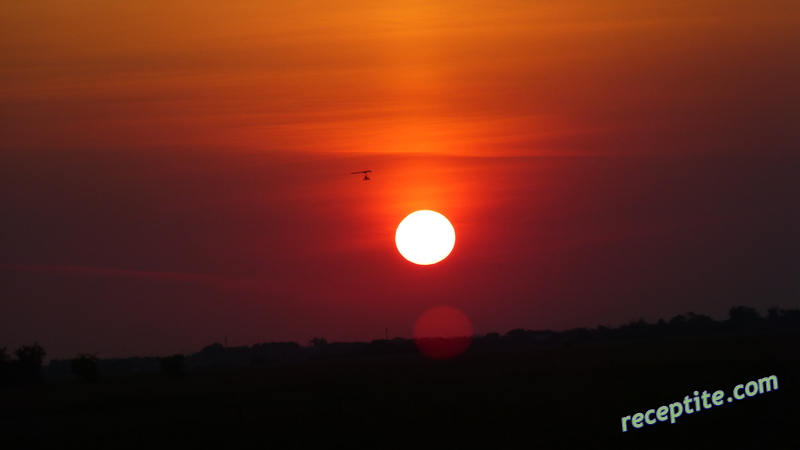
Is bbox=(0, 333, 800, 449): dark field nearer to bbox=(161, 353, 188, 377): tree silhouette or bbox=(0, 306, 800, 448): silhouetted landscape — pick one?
bbox=(0, 306, 800, 448): silhouetted landscape

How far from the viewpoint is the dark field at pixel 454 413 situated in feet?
82.5

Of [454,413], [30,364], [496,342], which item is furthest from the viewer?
[496,342]

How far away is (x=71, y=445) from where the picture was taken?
3105 centimetres

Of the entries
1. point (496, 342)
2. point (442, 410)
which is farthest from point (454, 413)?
point (496, 342)

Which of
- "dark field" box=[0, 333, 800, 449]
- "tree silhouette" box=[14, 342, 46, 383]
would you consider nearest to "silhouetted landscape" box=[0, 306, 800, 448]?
"dark field" box=[0, 333, 800, 449]

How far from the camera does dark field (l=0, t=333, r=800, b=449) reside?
990 inches

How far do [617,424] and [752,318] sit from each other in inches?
5035

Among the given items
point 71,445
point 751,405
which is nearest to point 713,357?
point 751,405

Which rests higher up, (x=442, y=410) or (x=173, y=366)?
(x=173, y=366)

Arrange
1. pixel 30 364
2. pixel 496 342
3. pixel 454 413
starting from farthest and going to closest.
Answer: pixel 496 342 → pixel 30 364 → pixel 454 413

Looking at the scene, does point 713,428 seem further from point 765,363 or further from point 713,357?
point 713,357

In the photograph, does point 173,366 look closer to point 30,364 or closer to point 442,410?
point 30,364

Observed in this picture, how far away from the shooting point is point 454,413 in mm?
30875

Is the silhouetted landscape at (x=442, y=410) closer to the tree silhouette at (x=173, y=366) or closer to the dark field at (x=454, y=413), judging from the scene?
the dark field at (x=454, y=413)
